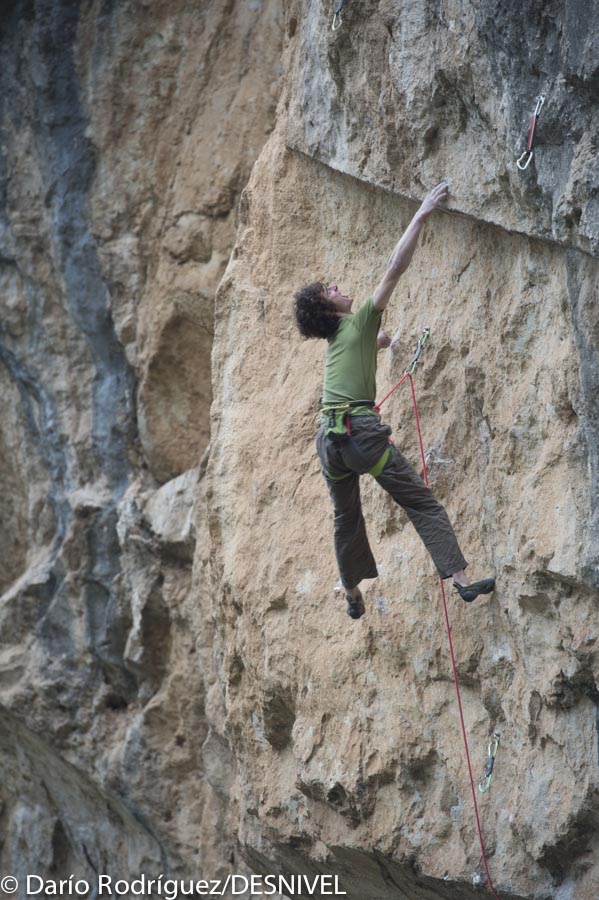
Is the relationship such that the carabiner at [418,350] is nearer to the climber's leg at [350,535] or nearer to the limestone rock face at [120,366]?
the climber's leg at [350,535]

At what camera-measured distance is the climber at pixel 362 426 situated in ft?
20.0

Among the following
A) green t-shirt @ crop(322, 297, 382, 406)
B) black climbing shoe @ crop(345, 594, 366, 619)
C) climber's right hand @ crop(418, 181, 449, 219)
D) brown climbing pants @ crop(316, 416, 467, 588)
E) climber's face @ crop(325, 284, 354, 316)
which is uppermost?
climber's right hand @ crop(418, 181, 449, 219)

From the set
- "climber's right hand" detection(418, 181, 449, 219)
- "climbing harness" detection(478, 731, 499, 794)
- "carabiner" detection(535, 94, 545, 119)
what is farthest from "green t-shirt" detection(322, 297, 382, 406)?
"climbing harness" detection(478, 731, 499, 794)

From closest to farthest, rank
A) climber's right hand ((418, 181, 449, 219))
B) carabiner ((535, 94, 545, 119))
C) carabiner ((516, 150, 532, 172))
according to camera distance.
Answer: carabiner ((535, 94, 545, 119))
carabiner ((516, 150, 532, 172))
climber's right hand ((418, 181, 449, 219))

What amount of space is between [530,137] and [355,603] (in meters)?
2.60

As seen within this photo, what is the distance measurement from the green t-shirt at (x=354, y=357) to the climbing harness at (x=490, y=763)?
1828 millimetres

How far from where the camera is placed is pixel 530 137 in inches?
218

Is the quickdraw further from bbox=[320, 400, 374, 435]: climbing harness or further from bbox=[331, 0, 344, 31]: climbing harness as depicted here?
bbox=[331, 0, 344, 31]: climbing harness

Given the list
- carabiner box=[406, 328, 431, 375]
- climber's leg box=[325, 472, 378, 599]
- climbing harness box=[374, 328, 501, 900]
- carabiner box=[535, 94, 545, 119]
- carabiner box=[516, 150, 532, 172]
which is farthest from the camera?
carabiner box=[406, 328, 431, 375]

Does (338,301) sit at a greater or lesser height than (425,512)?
greater

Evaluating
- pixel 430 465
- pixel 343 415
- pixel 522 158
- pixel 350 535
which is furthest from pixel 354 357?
pixel 522 158

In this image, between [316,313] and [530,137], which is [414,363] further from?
[530,137]

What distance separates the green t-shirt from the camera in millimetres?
6223

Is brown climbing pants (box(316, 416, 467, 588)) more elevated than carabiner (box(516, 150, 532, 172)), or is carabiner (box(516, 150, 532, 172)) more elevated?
carabiner (box(516, 150, 532, 172))
